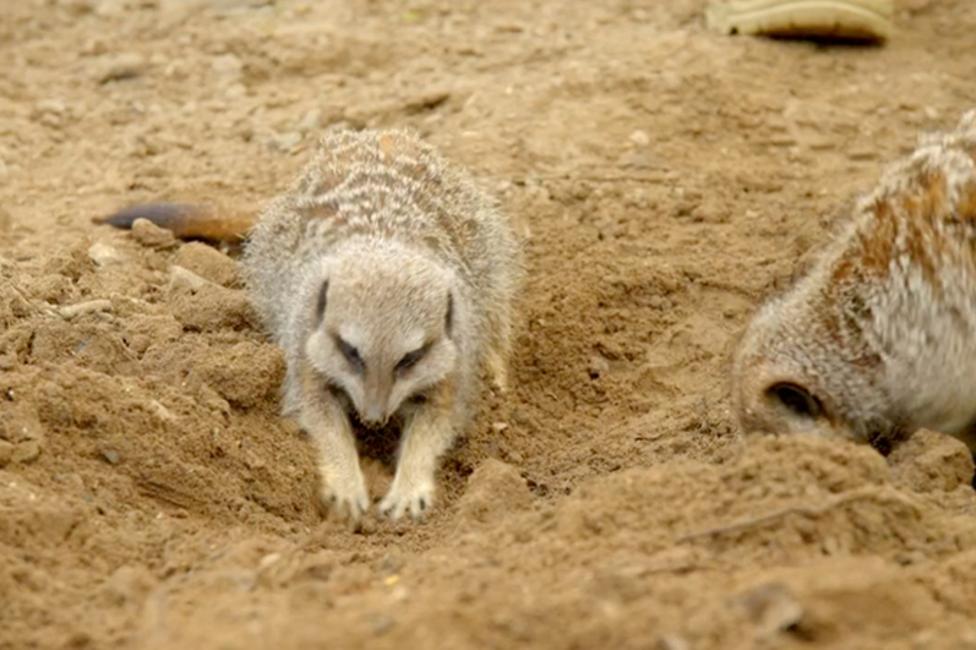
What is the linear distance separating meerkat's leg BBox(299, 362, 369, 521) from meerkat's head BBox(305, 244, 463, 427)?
54mm

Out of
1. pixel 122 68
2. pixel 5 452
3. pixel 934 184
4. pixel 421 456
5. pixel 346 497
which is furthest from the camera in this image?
pixel 122 68

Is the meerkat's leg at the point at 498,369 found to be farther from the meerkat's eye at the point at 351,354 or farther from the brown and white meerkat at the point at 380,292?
the meerkat's eye at the point at 351,354

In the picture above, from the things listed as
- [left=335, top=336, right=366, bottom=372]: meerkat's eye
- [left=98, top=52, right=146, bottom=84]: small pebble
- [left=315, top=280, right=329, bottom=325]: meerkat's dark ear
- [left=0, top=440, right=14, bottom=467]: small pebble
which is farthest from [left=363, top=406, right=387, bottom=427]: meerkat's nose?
[left=98, top=52, right=146, bottom=84]: small pebble

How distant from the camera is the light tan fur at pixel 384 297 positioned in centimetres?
437

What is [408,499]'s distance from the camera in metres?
4.27

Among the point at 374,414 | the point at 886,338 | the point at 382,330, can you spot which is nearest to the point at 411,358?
the point at 382,330

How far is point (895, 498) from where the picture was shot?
3.08 metres

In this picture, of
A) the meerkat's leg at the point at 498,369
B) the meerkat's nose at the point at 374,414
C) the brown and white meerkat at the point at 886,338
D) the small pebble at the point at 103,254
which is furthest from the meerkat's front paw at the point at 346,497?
the small pebble at the point at 103,254

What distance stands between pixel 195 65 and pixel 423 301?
2617mm

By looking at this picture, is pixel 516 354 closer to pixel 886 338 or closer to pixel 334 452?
pixel 334 452

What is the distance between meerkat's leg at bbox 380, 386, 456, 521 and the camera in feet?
14.0

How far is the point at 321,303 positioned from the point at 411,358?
1.10 ft

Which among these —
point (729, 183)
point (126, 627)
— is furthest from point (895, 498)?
point (729, 183)

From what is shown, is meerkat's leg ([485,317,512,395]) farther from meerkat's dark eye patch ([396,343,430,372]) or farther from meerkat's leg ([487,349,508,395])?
meerkat's dark eye patch ([396,343,430,372])
